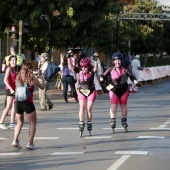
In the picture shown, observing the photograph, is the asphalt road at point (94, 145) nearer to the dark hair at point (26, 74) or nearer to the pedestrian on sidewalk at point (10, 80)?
the pedestrian on sidewalk at point (10, 80)

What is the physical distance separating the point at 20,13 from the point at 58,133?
14377mm

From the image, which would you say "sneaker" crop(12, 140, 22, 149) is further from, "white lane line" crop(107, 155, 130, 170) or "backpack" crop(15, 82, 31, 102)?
"white lane line" crop(107, 155, 130, 170)

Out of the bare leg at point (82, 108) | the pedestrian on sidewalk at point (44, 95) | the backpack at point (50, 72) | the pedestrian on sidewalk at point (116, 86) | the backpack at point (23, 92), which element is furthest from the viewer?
the pedestrian on sidewalk at point (44, 95)

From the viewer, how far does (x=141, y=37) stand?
2346 inches

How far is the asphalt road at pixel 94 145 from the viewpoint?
372 inches

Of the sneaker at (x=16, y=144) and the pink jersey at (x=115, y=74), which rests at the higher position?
the pink jersey at (x=115, y=74)

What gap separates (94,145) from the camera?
37.7ft

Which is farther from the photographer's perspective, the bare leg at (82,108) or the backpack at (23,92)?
the bare leg at (82,108)

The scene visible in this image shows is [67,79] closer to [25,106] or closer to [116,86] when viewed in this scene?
[116,86]

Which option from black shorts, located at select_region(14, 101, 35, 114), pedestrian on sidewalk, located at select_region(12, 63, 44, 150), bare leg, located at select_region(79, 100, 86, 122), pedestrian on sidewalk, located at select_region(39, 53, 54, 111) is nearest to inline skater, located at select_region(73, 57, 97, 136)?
bare leg, located at select_region(79, 100, 86, 122)

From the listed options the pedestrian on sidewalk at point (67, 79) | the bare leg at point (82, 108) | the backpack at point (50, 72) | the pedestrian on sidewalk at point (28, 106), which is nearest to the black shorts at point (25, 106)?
the pedestrian on sidewalk at point (28, 106)

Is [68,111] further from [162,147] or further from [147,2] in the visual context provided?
[147,2]

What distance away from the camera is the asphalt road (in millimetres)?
9445

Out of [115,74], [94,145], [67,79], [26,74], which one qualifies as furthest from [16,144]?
[67,79]
